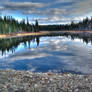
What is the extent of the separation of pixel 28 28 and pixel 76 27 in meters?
71.4

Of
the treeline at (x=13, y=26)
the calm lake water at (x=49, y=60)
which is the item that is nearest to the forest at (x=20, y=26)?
the treeline at (x=13, y=26)

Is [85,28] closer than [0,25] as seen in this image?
No

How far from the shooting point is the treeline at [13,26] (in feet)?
293

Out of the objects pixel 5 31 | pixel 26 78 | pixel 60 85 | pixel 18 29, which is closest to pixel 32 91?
pixel 60 85

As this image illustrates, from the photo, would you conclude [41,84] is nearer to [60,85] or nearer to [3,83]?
[60,85]

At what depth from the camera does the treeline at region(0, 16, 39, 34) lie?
293 feet

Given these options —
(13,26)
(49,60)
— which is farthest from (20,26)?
(49,60)

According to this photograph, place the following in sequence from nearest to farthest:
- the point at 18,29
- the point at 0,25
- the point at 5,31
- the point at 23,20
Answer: the point at 0,25, the point at 5,31, the point at 18,29, the point at 23,20

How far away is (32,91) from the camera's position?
22.2 feet

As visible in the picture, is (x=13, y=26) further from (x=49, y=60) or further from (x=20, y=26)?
(x=49, y=60)

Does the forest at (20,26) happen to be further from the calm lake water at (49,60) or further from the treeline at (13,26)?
the calm lake water at (49,60)

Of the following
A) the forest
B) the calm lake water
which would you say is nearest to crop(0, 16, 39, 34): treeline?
the forest

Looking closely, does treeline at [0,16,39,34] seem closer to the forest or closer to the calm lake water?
the forest

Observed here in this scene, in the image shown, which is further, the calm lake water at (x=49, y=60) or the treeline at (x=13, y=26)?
the treeline at (x=13, y=26)
